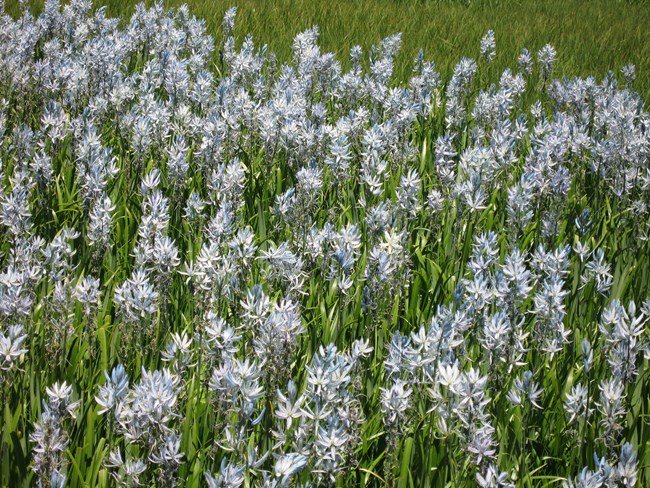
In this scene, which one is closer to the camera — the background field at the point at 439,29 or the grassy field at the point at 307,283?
the grassy field at the point at 307,283

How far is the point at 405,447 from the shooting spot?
2.53m

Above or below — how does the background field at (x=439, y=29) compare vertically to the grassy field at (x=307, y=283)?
above

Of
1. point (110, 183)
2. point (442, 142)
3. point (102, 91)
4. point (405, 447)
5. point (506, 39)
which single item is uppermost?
point (506, 39)

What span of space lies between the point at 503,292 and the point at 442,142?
79.9 inches

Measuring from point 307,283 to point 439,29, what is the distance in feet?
23.8

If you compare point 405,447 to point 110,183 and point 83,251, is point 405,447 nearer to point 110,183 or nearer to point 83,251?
point 83,251

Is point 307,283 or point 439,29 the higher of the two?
point 439,29

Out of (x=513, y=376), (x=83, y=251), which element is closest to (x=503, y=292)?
(x=513, y=376)

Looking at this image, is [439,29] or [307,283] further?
[439,29]

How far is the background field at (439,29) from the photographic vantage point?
29.5 feet

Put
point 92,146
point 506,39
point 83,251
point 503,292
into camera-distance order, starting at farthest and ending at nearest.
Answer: point 506,39
point 92,146
point 83,251
point 503,292

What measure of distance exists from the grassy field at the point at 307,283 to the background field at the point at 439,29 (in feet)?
5.56

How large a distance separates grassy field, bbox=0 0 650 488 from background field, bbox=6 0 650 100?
5.56 feet

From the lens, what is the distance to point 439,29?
1021cm
